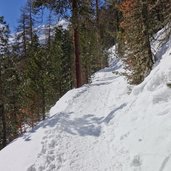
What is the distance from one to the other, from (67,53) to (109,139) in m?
31.4

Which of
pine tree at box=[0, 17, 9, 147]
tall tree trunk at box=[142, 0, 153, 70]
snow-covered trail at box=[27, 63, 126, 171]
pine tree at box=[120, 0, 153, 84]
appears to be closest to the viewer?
snow-covered trail at box=[27, 63, 126, 171]

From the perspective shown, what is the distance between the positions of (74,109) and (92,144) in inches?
192

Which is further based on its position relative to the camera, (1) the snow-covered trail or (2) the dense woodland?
(2) the dense woodland

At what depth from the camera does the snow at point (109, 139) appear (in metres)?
8.88

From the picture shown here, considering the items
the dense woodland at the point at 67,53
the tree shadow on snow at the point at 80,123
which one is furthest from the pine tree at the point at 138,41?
the tree shadow on snow at the point at 80,123

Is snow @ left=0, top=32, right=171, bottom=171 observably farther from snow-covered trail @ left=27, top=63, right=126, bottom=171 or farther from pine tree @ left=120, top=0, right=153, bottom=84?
pine tree @ left=120, top=0, right=153, bottom=84

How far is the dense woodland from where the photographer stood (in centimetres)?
1733

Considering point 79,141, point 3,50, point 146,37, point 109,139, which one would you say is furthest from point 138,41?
point 3,50

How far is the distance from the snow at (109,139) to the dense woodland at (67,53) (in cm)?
374

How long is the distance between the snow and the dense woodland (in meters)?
3.74

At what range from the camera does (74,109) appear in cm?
1645

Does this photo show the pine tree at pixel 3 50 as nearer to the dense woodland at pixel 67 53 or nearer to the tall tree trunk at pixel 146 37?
the dense woodland at pixel 67 53

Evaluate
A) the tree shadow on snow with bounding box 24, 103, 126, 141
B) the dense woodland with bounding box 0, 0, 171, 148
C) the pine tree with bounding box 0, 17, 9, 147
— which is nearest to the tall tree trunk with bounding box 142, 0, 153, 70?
the dense woodland with bounding box 0, 0, 171, 148

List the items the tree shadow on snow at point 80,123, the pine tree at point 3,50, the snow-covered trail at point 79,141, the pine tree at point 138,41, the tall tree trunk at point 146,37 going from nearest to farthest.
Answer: the snow-covered trail at point 79,141 < the tree shadow on snow at point 80,123 < the tall tree trunk at point 146,37 < the pine tree at point 138,41 < the pine tree at point 3,50
